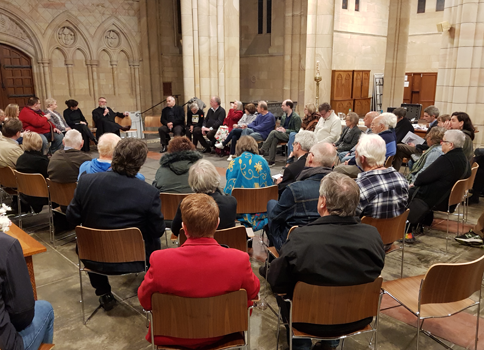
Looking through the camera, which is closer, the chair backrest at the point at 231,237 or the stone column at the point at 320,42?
the chair backrest at the point at 231,237

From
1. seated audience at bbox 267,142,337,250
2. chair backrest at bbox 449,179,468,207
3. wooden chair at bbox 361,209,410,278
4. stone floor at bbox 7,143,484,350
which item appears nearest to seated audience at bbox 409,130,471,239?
chair backrest at bbox 449,179,468,207

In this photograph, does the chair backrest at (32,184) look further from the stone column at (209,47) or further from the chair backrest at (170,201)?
the stone column at (209,47)

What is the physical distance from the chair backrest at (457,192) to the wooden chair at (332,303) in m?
2.55

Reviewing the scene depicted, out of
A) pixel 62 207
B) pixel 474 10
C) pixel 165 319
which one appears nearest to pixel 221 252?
pixel 165 319

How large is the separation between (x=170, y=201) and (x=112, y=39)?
1003 centimetres

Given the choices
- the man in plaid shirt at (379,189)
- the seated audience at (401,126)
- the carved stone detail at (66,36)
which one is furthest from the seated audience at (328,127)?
the carved stone detail at (66,36)

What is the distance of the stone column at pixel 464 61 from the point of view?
24.2 ft

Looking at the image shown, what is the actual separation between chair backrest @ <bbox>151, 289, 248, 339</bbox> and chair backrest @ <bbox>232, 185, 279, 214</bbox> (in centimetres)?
200

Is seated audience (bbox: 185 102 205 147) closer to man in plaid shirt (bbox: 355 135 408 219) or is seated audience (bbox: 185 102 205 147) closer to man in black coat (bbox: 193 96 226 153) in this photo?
man in black coat (bbox: 193 96 226 153)

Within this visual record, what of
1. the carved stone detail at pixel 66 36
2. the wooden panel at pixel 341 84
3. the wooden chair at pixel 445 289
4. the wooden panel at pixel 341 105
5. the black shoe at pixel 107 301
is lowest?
the black shoe at pixel 107 301

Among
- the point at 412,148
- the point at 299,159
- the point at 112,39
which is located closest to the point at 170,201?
the point at 299,159

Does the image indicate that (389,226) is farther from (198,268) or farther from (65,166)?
(65,166)

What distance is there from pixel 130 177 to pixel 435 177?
316 centimetres

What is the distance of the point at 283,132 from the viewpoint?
8.33m
